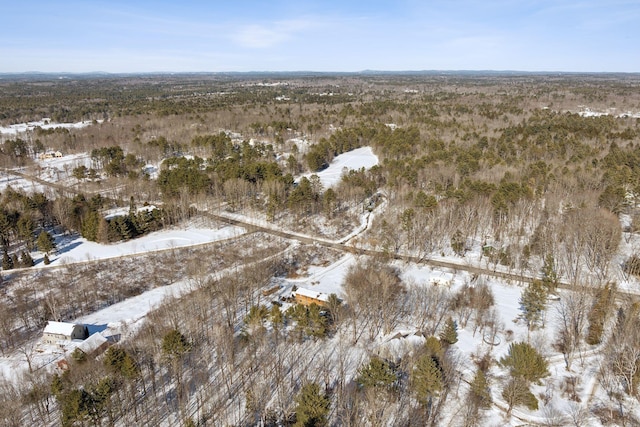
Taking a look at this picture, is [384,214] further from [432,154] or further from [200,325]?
[200,325]

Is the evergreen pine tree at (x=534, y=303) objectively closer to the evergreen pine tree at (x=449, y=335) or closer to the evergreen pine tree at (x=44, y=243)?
the evergreen pine tree at (x=449, y=335)

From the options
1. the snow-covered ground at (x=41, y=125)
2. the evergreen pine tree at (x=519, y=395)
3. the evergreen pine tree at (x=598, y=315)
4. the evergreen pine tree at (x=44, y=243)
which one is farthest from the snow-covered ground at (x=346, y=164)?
the snow-covered ground at (x=41, y=125)

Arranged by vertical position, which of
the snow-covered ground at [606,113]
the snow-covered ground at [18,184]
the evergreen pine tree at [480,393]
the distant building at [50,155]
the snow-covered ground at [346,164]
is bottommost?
the evergreen pine tree at [480,393]

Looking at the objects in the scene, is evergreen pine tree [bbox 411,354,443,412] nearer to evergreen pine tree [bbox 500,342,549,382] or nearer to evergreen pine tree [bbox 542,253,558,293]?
evergreen pine tree [bbox 500,342,549,382]

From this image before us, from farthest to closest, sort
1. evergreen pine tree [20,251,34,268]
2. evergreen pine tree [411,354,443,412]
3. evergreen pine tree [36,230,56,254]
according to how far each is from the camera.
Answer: evergreen pine tree [36,230,56,254] → evergreen pine tree [20,251,34,268] → evergreen pine tree [411,354,443,412]

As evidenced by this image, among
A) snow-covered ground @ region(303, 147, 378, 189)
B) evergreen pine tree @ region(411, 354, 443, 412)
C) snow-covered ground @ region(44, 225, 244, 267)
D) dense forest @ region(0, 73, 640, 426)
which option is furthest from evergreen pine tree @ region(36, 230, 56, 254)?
evergreen pine tree @ region(411, 354, 443, 412)

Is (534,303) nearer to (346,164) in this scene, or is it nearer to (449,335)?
(449,335)

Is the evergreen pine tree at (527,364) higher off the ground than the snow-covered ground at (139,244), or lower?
higher
